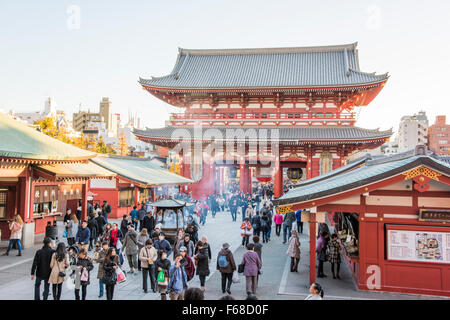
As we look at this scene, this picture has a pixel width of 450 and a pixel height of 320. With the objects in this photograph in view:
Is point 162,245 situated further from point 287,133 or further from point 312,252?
point 287,133

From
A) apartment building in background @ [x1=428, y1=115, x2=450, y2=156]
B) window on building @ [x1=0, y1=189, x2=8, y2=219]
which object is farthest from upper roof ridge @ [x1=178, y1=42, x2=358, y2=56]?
apartment building in background @ [x1=428, y1=115, x2=450, y2=156]

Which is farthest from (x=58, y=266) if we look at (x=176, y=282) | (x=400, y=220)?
(x=400, y=220)

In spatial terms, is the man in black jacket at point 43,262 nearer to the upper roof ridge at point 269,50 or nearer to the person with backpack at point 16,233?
the person with backpack at point 16,233

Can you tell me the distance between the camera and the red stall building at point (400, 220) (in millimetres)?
10008

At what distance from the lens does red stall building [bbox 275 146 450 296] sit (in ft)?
32.8

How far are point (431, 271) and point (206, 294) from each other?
6704 mm

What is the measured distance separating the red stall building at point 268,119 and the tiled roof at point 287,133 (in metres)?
0.08

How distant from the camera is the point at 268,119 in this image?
34.0 meters

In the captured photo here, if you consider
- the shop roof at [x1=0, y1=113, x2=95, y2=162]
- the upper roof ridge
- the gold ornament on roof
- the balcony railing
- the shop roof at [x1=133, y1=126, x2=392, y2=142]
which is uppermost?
the upper roof ridge

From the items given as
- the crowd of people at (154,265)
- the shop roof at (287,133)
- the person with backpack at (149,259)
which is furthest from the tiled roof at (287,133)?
the person with backpack at (149,259)

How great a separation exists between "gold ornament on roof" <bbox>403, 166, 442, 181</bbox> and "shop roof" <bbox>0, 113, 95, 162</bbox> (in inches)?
573

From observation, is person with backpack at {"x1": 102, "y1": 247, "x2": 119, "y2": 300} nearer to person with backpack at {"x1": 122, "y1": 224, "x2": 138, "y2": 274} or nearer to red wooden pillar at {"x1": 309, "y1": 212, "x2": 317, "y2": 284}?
person with backpack at {"x1": 122, "y1": 224, "x2": 138, "y2": 274}

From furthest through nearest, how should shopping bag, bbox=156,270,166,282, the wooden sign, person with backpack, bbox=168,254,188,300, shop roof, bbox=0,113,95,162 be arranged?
shop roof, bbox=0,113,95,162
the wooden sign
shopping bag, bbox=156,270,166,282
person with backpack, bbox=168,254,188,300
